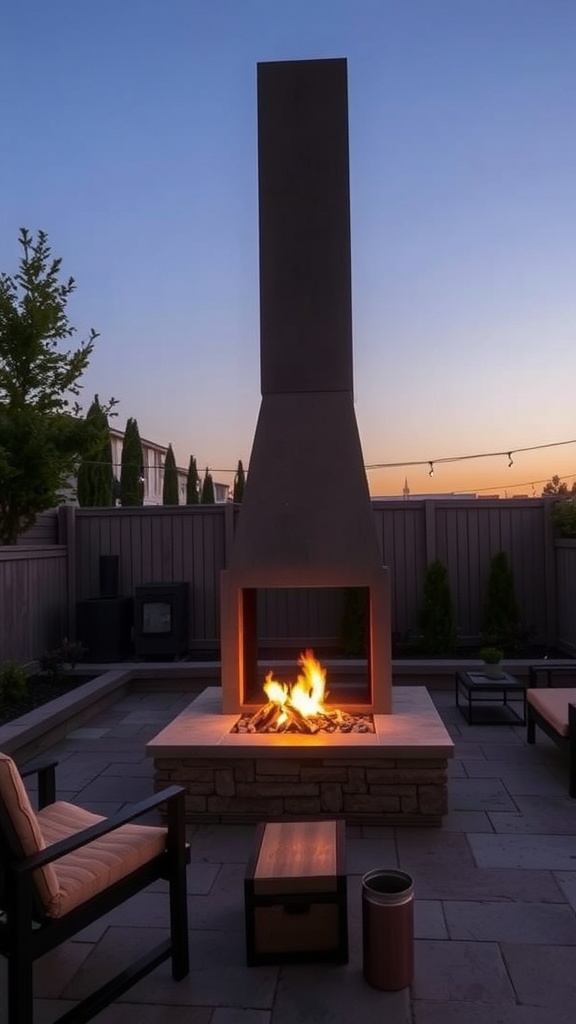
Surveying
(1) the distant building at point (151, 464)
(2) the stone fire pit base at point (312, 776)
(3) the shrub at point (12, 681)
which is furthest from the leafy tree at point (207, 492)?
(2) the stone fire pit base at point (312, 776)

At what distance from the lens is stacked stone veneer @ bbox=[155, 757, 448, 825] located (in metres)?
3.75

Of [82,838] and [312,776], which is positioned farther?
[312,776]

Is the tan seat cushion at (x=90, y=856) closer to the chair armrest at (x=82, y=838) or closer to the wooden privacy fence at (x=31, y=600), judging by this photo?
the chair armrest at (x=82, y=838)

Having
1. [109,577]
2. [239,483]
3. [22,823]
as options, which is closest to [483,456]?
[239,483]

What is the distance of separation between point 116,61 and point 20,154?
4.83 ft

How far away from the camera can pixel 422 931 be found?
8.86 feet

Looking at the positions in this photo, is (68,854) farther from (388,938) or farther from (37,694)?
(37,694)

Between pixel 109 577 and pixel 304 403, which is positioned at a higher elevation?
pixel 304 403

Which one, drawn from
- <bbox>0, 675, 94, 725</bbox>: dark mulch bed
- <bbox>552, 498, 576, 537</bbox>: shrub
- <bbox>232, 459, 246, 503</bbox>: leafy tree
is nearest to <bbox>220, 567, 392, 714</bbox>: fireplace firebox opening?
<bbox>0, 675, 94, 725</bbox>: dark mulch bed

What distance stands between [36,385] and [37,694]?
2.91 meters

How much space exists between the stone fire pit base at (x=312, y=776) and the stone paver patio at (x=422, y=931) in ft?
0.34

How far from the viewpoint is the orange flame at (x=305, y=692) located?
432 cm

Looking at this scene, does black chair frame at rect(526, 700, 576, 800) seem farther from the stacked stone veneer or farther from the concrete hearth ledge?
the stacked stone veneer

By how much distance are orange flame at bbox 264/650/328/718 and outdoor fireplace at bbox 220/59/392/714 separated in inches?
10.0
